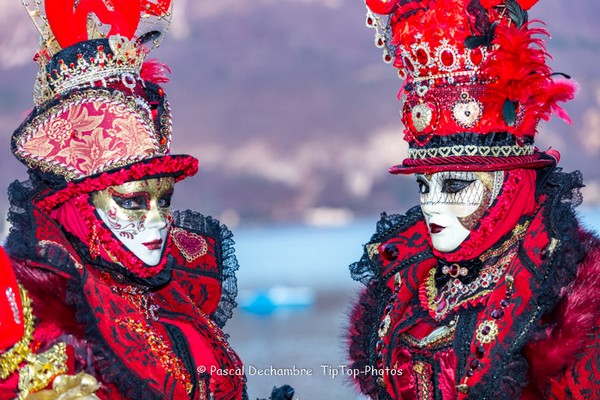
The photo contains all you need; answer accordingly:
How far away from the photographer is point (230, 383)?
5145mm

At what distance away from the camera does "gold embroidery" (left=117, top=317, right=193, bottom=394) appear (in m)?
4.86

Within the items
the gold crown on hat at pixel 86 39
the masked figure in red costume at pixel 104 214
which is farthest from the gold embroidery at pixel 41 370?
the gold crown on hat at pixel 86 39

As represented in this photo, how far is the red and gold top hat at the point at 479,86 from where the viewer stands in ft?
16.0

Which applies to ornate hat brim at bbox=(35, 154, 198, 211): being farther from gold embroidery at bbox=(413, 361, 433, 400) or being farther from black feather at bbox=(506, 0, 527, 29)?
black feather at bbox=(506, 0, 527, 29)

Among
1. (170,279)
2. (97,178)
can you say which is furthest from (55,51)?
(170,279)

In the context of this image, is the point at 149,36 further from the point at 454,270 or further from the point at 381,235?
the point at 454,270

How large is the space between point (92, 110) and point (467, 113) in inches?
65.6

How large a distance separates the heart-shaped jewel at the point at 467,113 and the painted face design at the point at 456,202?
0.23 metres

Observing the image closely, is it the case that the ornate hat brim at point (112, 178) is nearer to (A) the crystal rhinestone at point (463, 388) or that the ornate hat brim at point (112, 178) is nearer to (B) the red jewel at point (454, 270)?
(B) the red jewel at point (454, 270)

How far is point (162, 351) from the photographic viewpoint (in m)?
4.91

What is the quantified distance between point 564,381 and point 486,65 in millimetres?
1420

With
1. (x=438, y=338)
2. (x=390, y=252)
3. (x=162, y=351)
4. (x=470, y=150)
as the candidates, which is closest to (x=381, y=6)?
(x=470, y=150)

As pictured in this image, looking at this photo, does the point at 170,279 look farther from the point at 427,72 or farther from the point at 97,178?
the point at 427,72

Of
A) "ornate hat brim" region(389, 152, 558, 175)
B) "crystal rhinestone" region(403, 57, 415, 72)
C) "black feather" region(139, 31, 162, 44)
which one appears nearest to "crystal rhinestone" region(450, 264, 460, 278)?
"ornate hat brim" region(389, 152, 558, 175)
